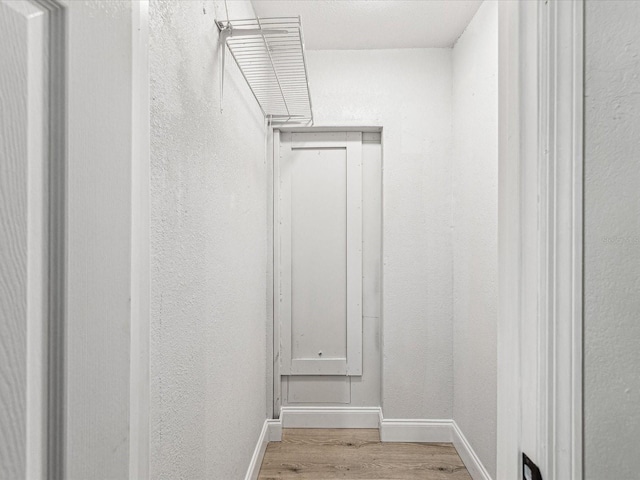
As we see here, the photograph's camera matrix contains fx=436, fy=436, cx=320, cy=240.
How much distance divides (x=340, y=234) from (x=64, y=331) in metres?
2.47

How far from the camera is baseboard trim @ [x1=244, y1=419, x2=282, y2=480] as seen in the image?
2.13 m

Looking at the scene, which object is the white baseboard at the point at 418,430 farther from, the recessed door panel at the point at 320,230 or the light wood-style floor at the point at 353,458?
the recessed door panel at the point at 320,230

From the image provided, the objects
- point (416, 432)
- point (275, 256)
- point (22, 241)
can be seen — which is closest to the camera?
point (22, 241)

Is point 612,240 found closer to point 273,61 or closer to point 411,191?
point 273,61

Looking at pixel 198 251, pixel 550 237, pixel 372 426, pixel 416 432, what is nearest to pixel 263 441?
pixel 372 426

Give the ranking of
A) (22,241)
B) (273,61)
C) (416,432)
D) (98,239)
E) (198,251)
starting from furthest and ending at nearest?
(416,432) < (273,61) < (198,251) < (98,239) < (22,241)

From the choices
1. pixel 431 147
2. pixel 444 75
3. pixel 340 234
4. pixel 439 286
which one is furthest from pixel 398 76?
pixel 439 286

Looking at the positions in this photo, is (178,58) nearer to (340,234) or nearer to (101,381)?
(101,381)

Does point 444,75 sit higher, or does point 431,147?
point 444,75

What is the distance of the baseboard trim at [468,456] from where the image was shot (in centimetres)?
217

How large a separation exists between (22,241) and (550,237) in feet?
2.20

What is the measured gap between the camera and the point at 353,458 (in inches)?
96.4

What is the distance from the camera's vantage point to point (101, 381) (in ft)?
1.62

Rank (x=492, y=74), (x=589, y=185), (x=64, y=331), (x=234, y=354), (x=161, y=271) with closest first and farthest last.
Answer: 1. (x=64, y=331)
2. (x=589, y=185)
3. (x=161, y=271)
4. (x=234, y=354)
5. (x=492, y=74)
